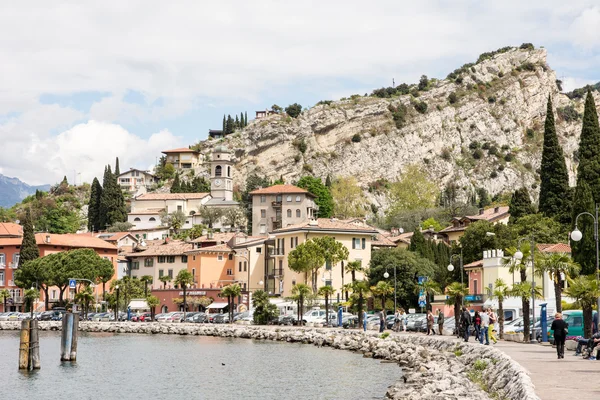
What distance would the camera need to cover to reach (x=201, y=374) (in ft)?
145

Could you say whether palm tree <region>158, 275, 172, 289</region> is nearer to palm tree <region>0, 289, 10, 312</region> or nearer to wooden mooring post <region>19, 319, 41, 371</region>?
palm tree <region>0, 289, 10, 312</region>

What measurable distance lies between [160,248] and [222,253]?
1352 centimetres

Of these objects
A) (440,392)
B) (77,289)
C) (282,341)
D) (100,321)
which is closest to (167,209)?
(77,289)

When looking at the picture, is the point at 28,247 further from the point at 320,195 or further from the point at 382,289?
the point at 382,289

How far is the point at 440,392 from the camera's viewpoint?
90.1 feet

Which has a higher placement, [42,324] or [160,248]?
[160,248]

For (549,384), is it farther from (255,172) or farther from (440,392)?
(255,172)

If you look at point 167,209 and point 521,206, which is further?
point 167,209

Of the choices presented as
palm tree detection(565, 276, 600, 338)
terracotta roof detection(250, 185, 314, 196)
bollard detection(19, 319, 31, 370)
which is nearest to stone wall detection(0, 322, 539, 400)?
palm tree detection(565, 276, 600, 338)

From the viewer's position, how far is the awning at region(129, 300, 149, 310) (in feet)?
339

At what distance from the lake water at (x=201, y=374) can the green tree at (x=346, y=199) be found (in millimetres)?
98010

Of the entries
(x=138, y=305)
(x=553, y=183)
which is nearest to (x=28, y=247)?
(x=138, y=305)

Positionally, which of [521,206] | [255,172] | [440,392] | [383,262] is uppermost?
[255,172]

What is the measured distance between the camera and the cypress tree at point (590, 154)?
77375 millimetres
